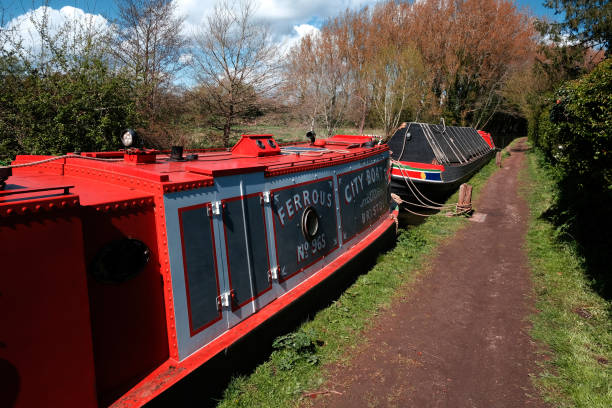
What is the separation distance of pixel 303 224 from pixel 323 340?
1.84 metres

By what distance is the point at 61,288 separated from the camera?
2639 mm

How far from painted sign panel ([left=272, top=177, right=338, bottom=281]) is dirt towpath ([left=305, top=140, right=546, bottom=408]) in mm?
1617

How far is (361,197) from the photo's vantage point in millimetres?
7996

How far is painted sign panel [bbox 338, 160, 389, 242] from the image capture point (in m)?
7.21

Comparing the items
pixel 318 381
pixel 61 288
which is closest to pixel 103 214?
pixel 61 288

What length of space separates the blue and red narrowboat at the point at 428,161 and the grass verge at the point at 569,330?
220 inches

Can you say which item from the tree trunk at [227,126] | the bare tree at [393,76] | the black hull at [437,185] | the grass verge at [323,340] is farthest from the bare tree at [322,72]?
the grass verge at [323,340]

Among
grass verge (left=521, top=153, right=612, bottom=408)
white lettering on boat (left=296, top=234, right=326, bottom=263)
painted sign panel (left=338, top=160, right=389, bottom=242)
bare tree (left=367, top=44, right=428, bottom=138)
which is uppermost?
bare tree (left=367, top=44, right=428, bottom=138)

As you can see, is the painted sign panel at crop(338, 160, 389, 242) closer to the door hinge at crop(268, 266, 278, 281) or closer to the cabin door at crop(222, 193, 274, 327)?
the door hinge at crop(268, 266, 278, 281)

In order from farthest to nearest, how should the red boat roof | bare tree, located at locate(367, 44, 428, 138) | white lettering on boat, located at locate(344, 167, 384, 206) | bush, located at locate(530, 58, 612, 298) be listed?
bare tree, located at locate(367, 44, 428, 138)
white lettering on boat, located at locate(344, 167, 384, 206)
bush, located at locate(530, 58, 612, 298)
the red boat roof

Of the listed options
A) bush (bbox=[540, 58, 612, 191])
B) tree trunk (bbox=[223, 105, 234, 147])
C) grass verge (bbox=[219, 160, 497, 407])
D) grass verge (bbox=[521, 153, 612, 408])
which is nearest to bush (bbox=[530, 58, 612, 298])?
bush (bbox=[540, 58, 612, 191])

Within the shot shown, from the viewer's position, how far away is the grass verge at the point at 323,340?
13.7 ft

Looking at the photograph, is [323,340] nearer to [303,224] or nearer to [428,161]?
[303,224]

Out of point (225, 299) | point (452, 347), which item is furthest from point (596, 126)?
point (225, 299)
